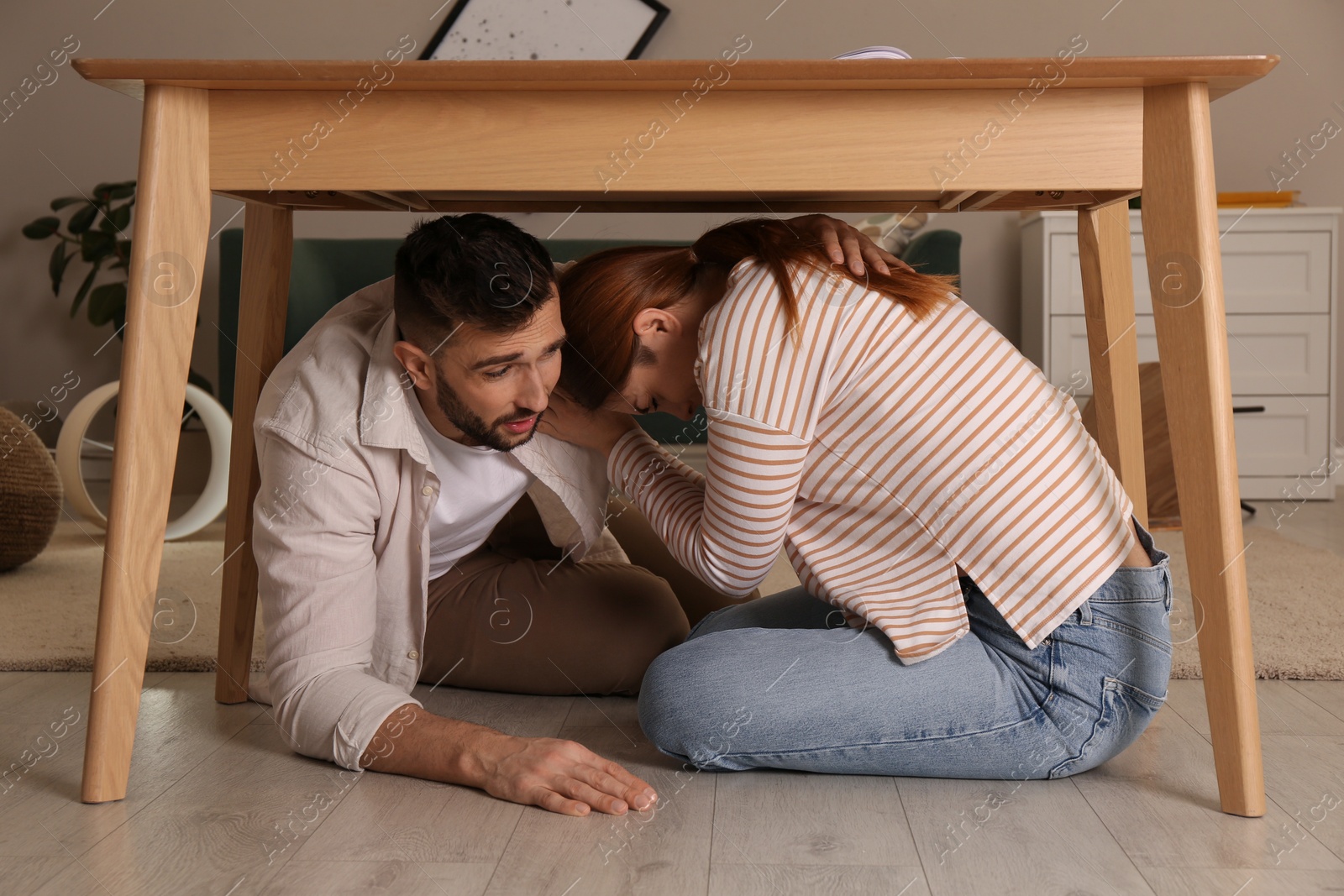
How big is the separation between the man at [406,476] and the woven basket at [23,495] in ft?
3.65

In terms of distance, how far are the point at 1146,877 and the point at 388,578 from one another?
70cm

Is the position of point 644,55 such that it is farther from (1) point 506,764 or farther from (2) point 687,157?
(1) point 506,764

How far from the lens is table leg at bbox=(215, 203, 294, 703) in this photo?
120cm

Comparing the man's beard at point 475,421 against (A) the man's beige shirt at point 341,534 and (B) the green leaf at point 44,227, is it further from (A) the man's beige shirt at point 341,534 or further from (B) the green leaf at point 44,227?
(B) the green leaf at point 44,227

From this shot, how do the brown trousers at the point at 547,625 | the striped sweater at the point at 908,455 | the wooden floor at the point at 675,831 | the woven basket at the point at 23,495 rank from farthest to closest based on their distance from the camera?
the woven basket at the point at 23,495
the brown trousers at the point at 547,625
the striped sweater at the point at 908,455
the wooden floor at the point at 675,831

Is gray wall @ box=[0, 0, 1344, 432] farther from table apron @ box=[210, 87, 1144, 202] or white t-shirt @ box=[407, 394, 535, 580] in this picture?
table apron @ box=[210, 87, 1144, 202]

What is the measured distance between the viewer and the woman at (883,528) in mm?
910

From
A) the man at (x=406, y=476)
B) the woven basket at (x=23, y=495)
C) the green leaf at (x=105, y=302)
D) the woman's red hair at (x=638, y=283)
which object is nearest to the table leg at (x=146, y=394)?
the man at (x=406, y=476)

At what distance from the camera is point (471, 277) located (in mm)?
944

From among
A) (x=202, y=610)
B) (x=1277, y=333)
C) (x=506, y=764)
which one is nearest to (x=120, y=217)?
(x=202, y=610)

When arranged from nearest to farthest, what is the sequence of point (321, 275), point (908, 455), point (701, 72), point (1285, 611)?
point (701, 72)
point (908, 455)
point (1285, 611)
point (321, 275)

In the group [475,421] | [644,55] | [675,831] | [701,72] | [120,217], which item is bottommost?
[675,831]

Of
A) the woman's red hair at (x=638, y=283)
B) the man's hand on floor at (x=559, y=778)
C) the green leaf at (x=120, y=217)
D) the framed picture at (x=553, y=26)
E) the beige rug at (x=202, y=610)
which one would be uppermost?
the framed picture at (x=553, y=26)

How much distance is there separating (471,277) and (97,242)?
9.16ft
